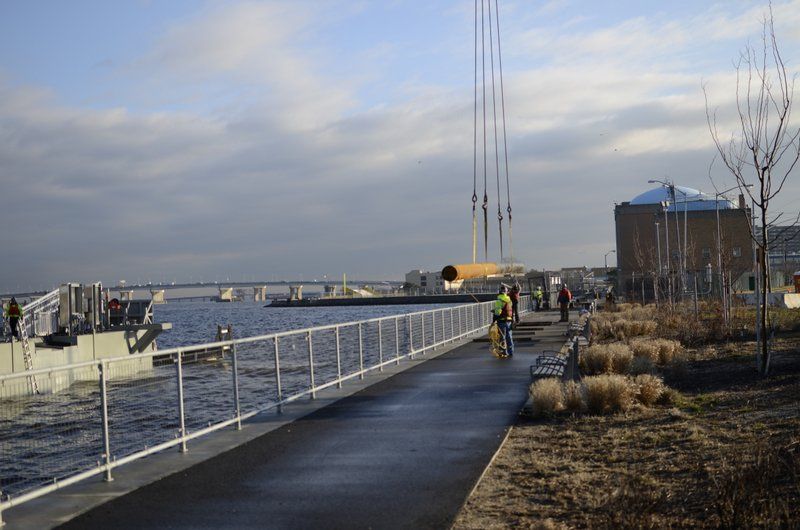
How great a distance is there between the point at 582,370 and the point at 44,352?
24.5 metres

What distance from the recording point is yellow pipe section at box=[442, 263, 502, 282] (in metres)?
20.6

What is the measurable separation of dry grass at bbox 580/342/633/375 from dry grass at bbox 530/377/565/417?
4464mm

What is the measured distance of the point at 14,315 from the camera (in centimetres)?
3484

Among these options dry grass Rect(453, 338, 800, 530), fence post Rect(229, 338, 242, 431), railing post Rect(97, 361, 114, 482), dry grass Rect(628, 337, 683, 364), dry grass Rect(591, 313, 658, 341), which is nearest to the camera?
dry grass Rect(453, 338, 800, 530)

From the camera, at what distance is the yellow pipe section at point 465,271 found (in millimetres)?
20594

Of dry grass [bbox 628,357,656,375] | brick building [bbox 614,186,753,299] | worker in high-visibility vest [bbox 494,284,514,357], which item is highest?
brick building [bbox 614,186,753,299]

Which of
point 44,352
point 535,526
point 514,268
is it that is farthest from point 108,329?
point 535,526

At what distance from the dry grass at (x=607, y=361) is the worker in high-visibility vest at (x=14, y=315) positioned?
80.5 feet

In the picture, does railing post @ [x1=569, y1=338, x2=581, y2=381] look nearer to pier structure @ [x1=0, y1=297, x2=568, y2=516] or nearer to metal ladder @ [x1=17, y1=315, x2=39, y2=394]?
pier structure @ [x1=0, y1=297, x2=568, y2=516]

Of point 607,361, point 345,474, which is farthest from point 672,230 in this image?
point 345,474

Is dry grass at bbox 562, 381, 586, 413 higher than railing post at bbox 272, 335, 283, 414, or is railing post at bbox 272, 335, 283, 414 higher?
railing post at bbox 272, 335, 283, 414

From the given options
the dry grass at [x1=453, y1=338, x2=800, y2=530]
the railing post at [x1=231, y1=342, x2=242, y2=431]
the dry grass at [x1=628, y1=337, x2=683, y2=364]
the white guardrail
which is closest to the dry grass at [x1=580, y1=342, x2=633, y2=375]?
the dry grass at [x1=628, y1=337, x2=683, y2=364]

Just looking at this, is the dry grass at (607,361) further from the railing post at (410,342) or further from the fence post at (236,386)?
the fence post at (236,386)

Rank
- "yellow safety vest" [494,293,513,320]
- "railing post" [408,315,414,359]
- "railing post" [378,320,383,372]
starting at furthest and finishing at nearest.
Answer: "railing post" [408,315,414,359]
"yellow safety vest" [494,293,513,320]
"railing post" [378,320,383,372]
